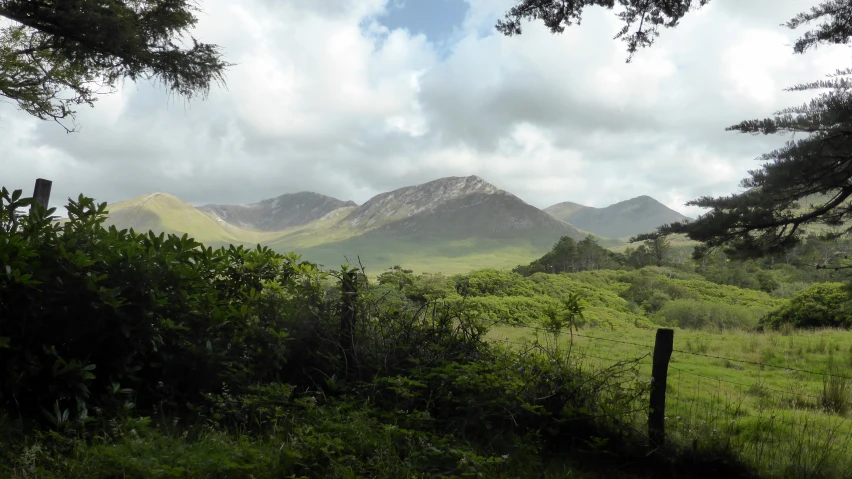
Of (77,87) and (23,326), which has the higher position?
(77,87)

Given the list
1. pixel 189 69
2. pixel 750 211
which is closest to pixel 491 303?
pixel 750 211

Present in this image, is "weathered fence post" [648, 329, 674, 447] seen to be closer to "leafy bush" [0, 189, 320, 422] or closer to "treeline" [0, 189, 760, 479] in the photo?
"treeline" [0, 189, 760, 479]

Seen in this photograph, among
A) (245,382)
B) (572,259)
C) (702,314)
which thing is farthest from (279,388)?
(572,259)

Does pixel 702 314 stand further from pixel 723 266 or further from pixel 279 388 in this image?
pixel 279 388

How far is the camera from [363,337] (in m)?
5.34

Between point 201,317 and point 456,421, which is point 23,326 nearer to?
point 201,317

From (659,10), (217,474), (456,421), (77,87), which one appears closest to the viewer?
(217,474)

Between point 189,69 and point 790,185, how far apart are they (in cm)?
883

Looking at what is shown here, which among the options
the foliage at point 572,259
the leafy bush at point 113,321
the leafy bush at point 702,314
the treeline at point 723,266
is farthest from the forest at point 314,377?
the foliage at point 572,259

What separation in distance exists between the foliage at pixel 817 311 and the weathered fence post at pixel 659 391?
15.4 m

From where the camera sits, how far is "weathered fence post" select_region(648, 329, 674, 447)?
14.1 feet

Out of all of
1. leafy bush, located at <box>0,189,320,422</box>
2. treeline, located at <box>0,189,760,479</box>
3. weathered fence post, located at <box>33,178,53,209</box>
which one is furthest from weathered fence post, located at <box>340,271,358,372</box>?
weathered fence post, located at <box>33,178,53,209</box>

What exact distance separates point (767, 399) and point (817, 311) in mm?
13435

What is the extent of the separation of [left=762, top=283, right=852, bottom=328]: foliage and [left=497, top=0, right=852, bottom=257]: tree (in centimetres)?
1088
